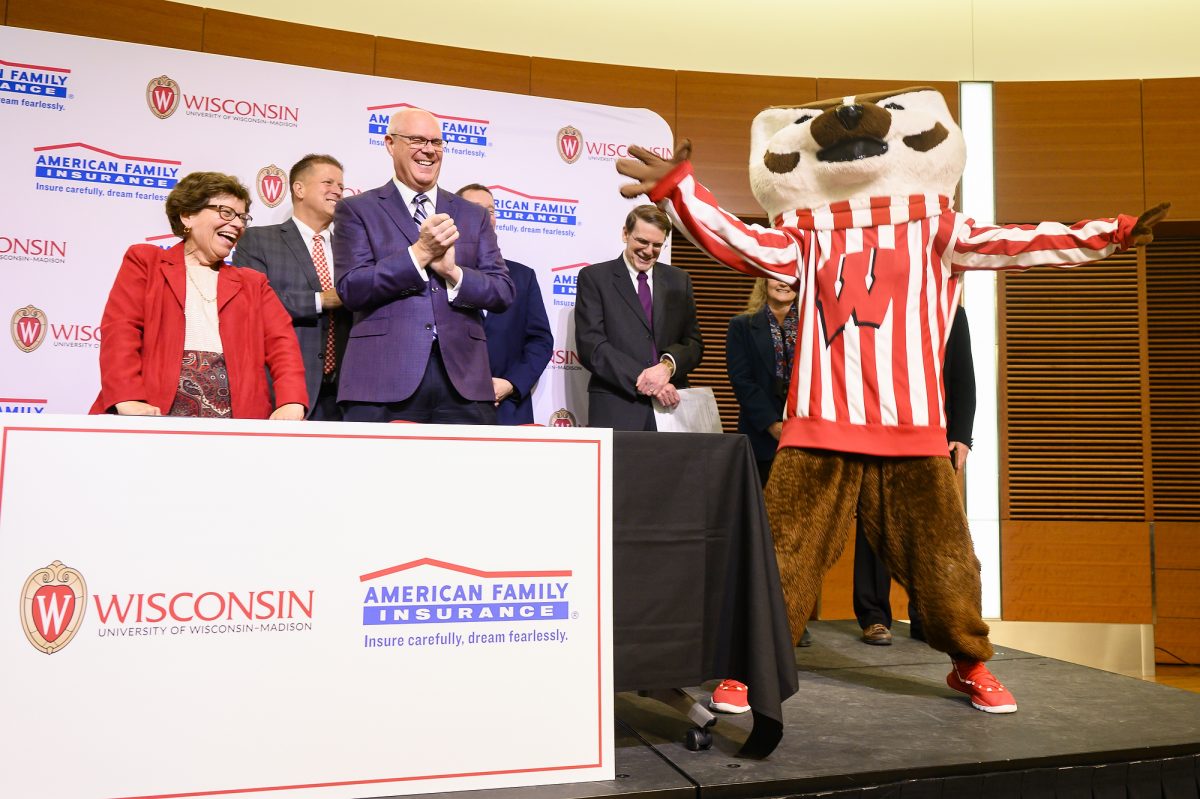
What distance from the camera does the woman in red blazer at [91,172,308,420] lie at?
2.37 m

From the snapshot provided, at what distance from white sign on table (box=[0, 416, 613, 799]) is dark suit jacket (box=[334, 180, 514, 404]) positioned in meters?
0.98

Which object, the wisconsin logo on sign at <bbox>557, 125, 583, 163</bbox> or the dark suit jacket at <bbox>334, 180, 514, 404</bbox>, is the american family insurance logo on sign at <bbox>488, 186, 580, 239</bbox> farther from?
the dark suit jacket at <bbox>334, 180, 514, 404</bbox>

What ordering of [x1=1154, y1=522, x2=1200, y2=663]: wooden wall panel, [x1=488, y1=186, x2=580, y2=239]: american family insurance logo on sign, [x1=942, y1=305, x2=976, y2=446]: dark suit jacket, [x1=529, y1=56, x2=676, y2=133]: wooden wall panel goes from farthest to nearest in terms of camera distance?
1. [x1=1154, y1=522, x2=1200, y2=663]: wooden wall panel
2. [x1=529, y1=56, x2=676, y2=133]: wooden wall panel
3. [x1=488, y1=186, x2=580, y2=239]: american family insurance logo on sign
4. [x1=942, y1=305, x2=976, y2=446]: dark suit jacket

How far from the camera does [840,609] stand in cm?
503

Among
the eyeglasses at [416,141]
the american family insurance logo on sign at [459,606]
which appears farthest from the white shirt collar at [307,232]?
the american family insurance logo on sign at [459,606]

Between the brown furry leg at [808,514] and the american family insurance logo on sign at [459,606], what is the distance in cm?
79

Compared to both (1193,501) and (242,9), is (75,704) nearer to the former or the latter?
(242,9)

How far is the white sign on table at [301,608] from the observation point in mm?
1406

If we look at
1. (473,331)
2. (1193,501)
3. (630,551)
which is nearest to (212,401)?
(473,331)

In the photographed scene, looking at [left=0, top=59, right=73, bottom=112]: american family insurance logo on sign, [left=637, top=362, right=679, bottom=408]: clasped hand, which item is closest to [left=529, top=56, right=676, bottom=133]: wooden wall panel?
[left=637, top=362, right=679, bottom=408]: clasped hand

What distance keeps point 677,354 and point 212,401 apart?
174cm

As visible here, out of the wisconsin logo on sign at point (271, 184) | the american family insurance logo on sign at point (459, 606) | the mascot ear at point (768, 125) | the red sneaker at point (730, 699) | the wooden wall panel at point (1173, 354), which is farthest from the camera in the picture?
the wooden wall panel at point (1173, 354)

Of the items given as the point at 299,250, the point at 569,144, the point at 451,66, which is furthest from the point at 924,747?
the point at 451,66

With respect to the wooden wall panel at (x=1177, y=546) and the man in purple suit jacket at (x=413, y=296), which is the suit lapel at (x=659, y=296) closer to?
the man in purple suit jacket at (x=413, y=296)
